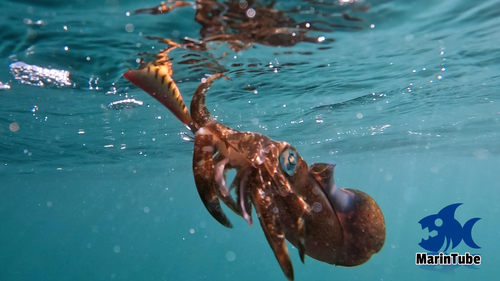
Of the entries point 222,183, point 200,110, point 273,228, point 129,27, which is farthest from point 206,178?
point 129,27

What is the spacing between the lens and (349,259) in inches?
130

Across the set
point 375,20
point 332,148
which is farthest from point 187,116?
point 332,148

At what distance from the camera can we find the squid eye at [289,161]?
3053mm

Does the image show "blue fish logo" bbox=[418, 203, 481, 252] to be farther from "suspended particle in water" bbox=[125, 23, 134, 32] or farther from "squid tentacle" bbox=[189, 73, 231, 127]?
"suspended particle in water" bbox=[125, 23, 134, 32]

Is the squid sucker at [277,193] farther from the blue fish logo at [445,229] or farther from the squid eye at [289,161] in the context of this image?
the blue fish logo at [445,229]

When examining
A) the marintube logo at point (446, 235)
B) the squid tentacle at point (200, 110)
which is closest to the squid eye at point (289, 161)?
the squid tentacle at point (200, 110)

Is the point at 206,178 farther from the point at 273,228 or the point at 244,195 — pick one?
the point at 273,228

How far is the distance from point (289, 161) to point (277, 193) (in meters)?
0.34

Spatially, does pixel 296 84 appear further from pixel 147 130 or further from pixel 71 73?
pixel 147 130

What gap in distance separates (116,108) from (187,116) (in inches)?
489

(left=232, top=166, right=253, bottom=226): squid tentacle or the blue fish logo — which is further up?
(left=232, top=166, right=253, bottom=226): squid tentacle

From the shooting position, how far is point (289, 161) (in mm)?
3094

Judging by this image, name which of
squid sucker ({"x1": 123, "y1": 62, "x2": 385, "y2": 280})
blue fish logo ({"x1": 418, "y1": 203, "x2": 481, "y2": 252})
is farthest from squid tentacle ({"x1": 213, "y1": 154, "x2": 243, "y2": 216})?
blue fish logo ({"x1": 418, "y1": 203, "x2": 481, "y2": 252})

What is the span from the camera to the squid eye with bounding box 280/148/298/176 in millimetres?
3053
